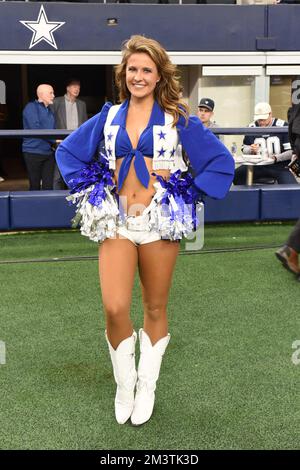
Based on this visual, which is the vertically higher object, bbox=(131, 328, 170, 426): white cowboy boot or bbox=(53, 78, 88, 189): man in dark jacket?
bbox=(53, 78, 88, 189): man in dark jacket

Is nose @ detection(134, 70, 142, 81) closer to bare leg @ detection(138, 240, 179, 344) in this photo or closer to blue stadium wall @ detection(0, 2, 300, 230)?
bare leg @ detection(138, 240, 179, 344)

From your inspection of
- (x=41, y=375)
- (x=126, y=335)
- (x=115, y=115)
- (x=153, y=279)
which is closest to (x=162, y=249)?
(x=153, y=279)

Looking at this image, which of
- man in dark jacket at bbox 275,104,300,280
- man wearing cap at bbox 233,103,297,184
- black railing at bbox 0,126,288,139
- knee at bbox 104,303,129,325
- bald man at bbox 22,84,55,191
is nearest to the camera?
knee at bbox 104,303,129,325

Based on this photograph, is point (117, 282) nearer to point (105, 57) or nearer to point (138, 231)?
point (138, 231)

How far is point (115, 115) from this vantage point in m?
2.93

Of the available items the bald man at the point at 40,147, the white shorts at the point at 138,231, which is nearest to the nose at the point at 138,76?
the white shorts at the point at 138,231

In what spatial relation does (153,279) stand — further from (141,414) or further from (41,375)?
(41,375)

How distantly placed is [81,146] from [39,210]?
375 centimetres

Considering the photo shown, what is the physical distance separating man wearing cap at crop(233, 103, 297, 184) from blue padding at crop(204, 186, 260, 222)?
493mm

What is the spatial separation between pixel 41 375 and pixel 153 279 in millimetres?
994

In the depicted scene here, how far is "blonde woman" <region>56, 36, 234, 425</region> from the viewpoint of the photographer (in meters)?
2.86

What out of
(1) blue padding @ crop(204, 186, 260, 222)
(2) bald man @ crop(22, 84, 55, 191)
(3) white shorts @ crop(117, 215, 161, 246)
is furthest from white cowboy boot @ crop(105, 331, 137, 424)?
(2) bald man @ crop(22, 84, 55, 191)

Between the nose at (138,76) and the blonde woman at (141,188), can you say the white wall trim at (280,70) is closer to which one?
the blonde woman at (141,188)

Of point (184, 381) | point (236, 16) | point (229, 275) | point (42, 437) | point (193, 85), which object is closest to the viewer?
point (42, 437)
